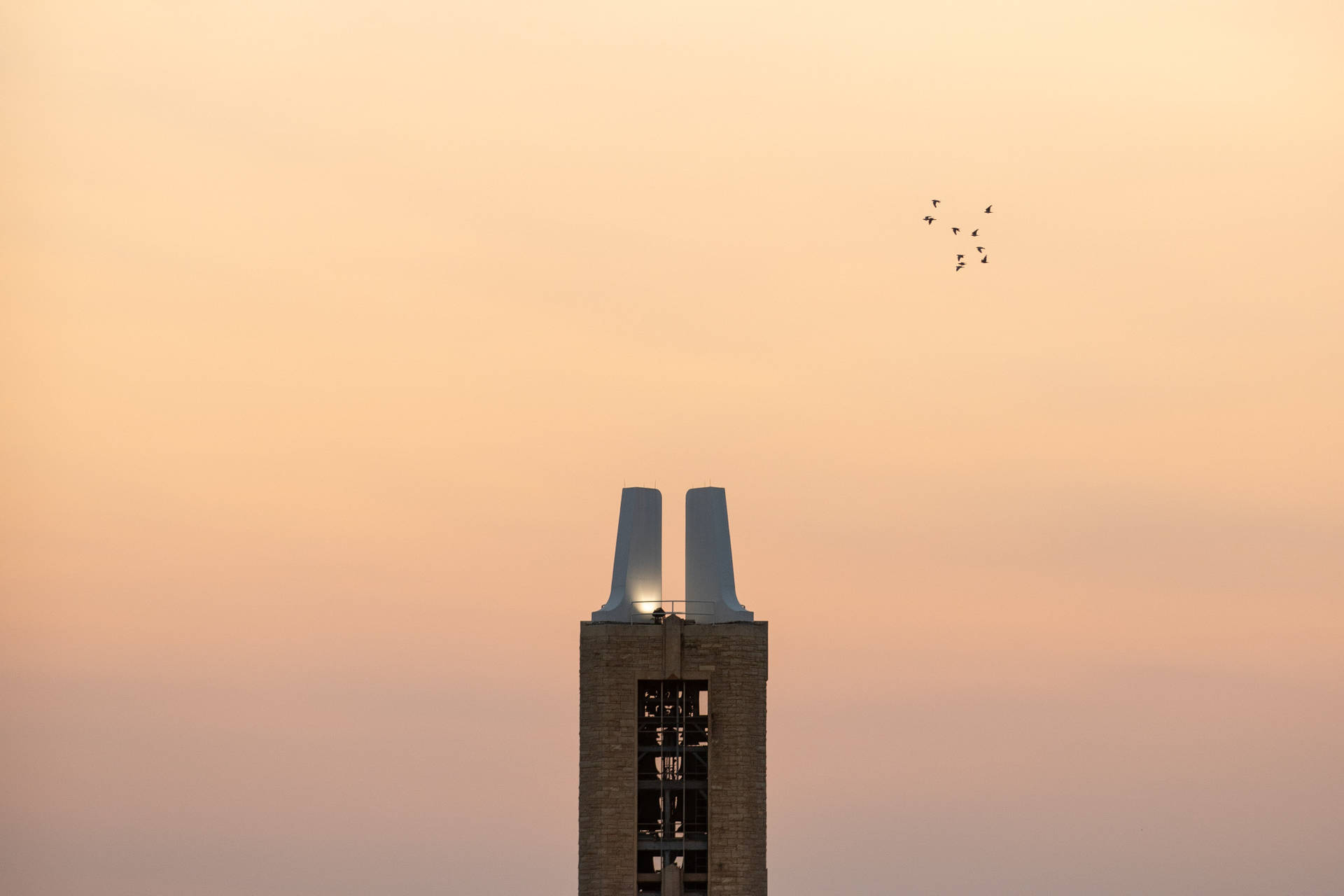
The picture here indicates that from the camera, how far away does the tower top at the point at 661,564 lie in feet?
247

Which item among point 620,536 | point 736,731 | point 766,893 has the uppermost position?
point 620,536

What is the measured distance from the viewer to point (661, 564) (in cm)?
7625

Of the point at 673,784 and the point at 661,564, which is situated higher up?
the point at 661,564

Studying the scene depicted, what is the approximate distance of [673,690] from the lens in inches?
2943

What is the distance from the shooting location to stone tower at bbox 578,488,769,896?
7325 cm

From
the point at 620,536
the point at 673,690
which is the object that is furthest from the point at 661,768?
the point at 620,536

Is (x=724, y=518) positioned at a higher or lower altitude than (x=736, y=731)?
higher

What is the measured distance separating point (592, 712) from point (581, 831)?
412 cm

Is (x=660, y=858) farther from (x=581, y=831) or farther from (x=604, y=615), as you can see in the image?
(x=604, y=615)

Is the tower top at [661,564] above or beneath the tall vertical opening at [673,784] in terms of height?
above

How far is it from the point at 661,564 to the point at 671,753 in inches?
270

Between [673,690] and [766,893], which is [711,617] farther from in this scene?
[766,893]

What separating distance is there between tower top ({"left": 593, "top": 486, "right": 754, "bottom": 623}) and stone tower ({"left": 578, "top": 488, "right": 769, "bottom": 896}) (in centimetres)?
16

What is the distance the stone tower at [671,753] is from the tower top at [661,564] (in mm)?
163
